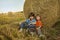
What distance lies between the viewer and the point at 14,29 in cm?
565

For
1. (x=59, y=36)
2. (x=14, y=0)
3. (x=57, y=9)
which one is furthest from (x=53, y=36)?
(x=14, y=0)

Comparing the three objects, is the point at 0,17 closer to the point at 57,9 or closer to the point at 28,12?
the point at 28,12

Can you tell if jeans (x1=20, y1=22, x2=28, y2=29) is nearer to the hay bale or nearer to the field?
the field

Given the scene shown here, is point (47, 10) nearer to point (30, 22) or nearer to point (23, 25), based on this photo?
point (30, 22)

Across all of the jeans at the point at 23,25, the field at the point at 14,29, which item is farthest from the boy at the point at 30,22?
the field at the point at 14,29

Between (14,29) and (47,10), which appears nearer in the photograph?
(14,29)

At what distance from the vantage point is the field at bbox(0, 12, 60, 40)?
5.56 metres

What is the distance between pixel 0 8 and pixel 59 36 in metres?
1.11

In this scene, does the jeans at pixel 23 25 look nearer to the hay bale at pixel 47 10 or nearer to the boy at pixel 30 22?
the boy at pixel 30 22

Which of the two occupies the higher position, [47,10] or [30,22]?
[47,10]

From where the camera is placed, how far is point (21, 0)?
593 centimetres

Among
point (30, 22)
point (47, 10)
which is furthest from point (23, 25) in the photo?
point (47, 10)

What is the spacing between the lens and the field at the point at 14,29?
5.56m

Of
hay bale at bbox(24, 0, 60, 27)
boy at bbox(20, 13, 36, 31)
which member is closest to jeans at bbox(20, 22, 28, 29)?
boy at bbox(20, 13, 36, 31)
